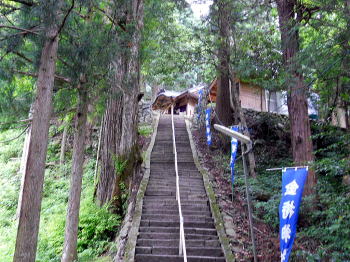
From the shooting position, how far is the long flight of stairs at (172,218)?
689cm

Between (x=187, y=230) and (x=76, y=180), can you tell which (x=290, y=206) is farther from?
(x=76, y=180)

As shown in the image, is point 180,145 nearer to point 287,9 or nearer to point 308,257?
point 287,9

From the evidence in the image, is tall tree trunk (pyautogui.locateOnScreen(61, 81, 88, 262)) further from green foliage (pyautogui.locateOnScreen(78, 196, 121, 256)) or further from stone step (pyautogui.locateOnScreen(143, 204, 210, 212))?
stone step (pyautogui.locateOnScreen(143, 204, 210, 212))

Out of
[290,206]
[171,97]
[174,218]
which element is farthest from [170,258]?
[171,97]

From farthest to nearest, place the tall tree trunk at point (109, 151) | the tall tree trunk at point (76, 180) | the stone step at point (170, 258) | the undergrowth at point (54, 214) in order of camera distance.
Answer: the tall tree trunk at point (109, 151) < the undergrowth at point (54, 214) < the tall tree trunk at point (76, 180) < the stone step at point (170, 258)

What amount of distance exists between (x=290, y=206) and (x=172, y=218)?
152 inches

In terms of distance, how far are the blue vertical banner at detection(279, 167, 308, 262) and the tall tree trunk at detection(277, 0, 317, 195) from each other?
8.12 feet

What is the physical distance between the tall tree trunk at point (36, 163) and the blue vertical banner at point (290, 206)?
399 cm

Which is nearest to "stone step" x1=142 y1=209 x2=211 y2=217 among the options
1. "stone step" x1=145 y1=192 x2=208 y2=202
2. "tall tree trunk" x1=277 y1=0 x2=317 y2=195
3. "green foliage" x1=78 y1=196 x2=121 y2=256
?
"stone step" x1=145 y1=192 x2=208 y2=202

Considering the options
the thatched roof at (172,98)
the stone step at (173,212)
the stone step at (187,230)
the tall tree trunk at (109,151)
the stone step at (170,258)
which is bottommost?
the stone step at (170,258)

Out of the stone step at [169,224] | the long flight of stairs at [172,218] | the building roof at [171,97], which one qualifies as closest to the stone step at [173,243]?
the long flight of stairs at [172,218]

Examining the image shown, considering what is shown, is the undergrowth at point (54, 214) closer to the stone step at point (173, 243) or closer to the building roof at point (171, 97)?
the stone step at point (173, 243)

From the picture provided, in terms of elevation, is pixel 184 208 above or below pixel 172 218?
above

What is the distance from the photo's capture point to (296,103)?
8484 millimetres
